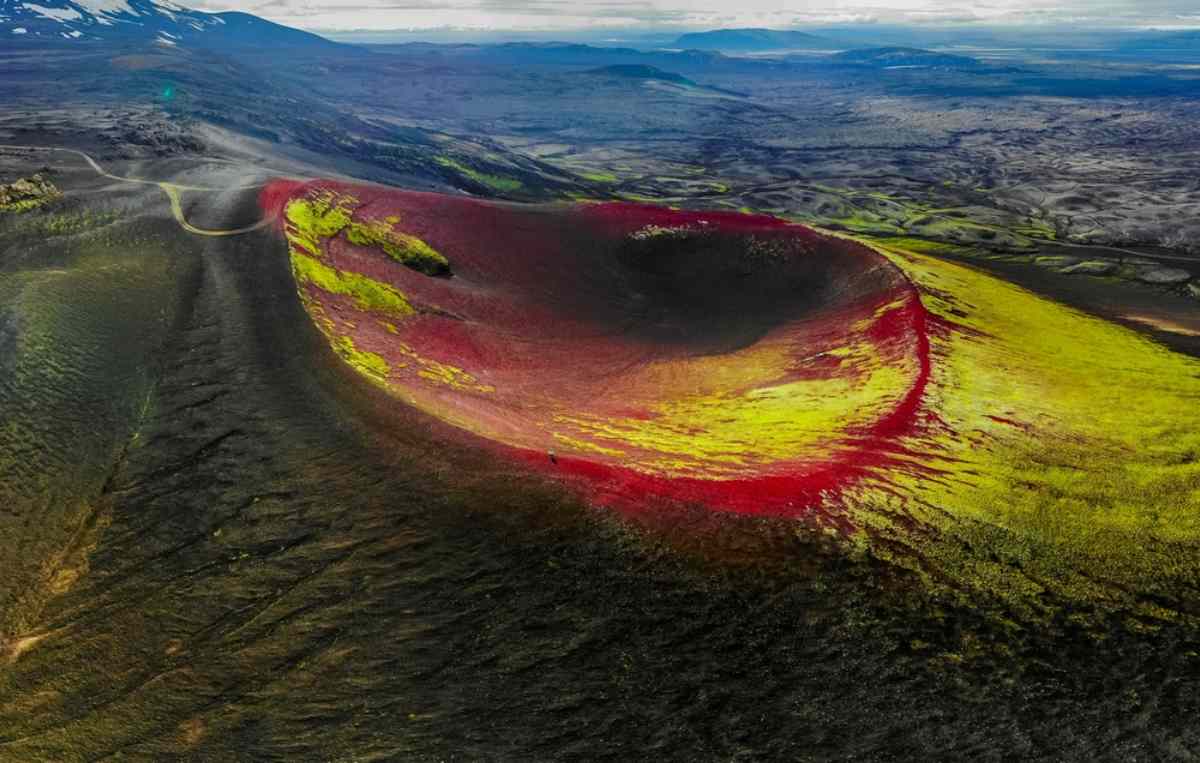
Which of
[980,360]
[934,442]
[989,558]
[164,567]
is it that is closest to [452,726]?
[164,567]

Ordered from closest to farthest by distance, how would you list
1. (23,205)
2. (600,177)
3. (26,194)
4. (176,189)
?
(23,205)
(26,194)
(176,189)
(600,177)

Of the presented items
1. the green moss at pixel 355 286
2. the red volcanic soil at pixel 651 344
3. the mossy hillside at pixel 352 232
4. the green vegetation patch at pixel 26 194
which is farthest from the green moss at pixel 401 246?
the green vegetation patch at pixel 26 194

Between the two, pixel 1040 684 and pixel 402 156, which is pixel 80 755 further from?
pixel 402 156

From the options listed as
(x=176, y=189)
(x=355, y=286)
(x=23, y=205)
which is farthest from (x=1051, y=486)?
(x=23, y=205)

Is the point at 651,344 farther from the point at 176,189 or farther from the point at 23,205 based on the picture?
the point at 23,205

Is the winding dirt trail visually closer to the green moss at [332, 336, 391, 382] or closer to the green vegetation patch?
the green vegetation patch
